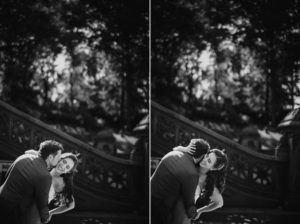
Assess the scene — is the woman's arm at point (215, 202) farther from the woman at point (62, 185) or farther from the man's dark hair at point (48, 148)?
the man's dark hair at point (48, 148)

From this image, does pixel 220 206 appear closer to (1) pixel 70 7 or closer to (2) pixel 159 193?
(2) pixel 159 193

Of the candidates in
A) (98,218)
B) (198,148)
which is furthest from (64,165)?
(198,148)

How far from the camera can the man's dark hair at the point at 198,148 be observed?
4023mm

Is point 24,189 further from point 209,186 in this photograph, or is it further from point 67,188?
point 209,186

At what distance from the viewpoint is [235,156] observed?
4109 millimetres

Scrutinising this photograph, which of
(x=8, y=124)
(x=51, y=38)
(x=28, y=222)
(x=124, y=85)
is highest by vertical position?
(x=51, y=38)

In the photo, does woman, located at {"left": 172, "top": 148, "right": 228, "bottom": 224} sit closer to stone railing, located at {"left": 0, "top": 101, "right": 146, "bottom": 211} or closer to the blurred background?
stone railing, located at {"left": 0, "top": 101, "right": 146, "bottom": 211}

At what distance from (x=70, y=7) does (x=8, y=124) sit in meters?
1.15

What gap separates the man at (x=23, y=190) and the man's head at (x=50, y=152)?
9 cm

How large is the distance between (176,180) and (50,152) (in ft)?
3.48

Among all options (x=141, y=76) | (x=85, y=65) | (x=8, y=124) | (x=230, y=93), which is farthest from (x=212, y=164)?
(x=8, y=124)

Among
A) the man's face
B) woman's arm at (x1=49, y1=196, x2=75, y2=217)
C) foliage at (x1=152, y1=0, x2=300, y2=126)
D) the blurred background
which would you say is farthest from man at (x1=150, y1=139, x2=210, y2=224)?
the man's face

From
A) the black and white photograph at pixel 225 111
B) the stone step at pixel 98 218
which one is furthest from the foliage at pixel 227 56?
the stone step at pixel 98 218

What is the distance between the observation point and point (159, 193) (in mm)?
A: 4051
